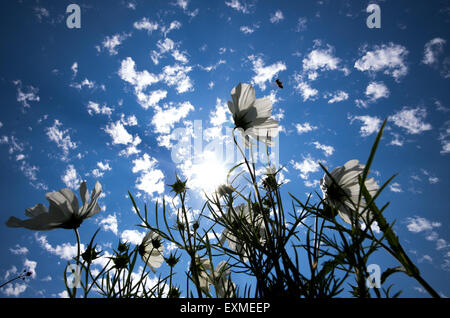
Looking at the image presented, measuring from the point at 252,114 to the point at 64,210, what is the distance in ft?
1.71

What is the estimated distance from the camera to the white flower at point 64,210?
18.1 inches

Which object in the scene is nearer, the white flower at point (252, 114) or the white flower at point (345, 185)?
the white flower at point (345, 185)

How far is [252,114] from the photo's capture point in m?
0.66

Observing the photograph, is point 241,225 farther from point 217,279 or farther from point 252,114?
point 252,114

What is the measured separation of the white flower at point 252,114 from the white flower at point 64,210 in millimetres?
406

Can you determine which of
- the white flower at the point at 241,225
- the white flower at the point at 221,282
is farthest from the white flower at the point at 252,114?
the white flower at the point at 221,282

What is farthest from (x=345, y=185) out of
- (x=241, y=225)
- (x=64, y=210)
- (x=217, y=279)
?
(x=64, y=210)

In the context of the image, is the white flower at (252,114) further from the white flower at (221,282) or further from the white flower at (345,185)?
the white flower at (221,282)
